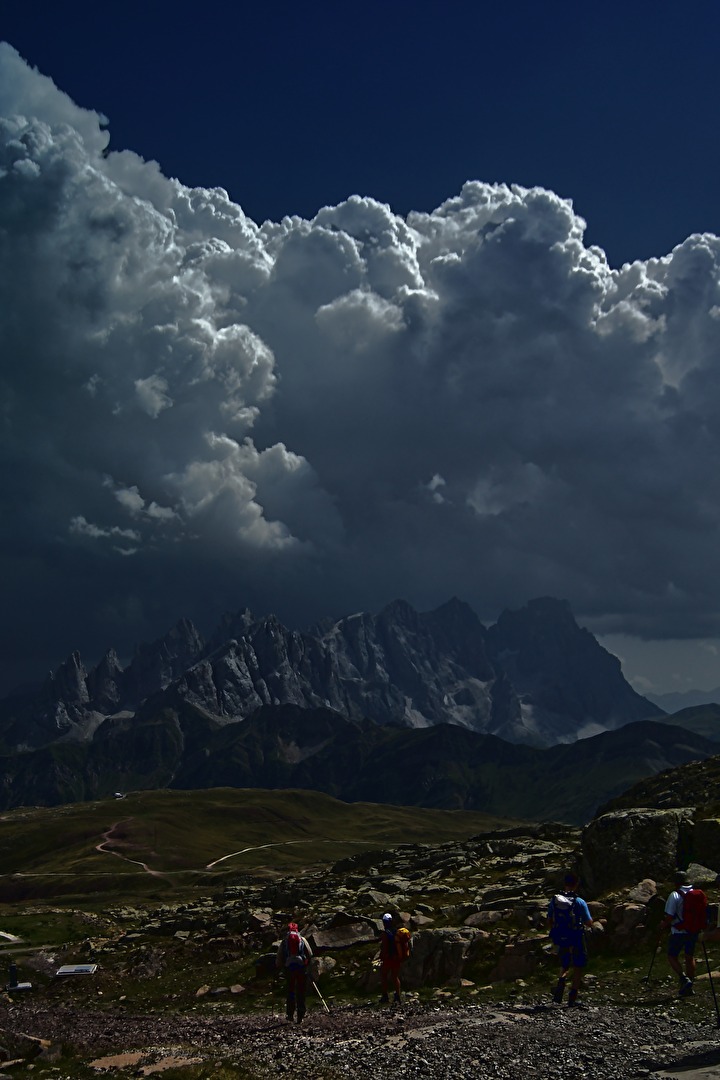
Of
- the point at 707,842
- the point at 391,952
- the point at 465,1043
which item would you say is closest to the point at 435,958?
the point at 391,952

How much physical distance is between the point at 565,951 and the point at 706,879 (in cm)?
1612

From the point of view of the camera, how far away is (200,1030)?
35.9 metres

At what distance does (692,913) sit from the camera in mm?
28750

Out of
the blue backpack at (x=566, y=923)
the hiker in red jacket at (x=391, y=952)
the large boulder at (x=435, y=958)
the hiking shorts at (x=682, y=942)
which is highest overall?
the blue backpack at (x=566, y=923)

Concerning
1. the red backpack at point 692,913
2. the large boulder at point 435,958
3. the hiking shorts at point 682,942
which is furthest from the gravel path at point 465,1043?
the large boulder at point 435,958

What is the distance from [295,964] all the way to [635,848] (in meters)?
25.6

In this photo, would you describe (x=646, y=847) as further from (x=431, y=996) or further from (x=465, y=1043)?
(x=465, y=1043)

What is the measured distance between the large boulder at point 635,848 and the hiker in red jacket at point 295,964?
22913 millimetres

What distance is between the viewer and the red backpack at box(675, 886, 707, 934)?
93.9 feet

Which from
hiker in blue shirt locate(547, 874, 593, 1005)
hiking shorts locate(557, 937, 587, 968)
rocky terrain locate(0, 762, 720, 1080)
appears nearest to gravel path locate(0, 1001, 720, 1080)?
rocky terrain locate(0, 762, 720, 1080)

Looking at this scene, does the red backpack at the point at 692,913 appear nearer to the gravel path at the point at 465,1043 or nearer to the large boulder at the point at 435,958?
the gravel path at the point at 465,1043

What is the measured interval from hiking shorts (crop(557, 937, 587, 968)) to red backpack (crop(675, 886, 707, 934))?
11.5ft

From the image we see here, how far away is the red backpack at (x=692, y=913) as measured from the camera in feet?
93.9

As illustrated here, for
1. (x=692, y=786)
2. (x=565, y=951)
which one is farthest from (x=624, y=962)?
(x=692, y=786)
